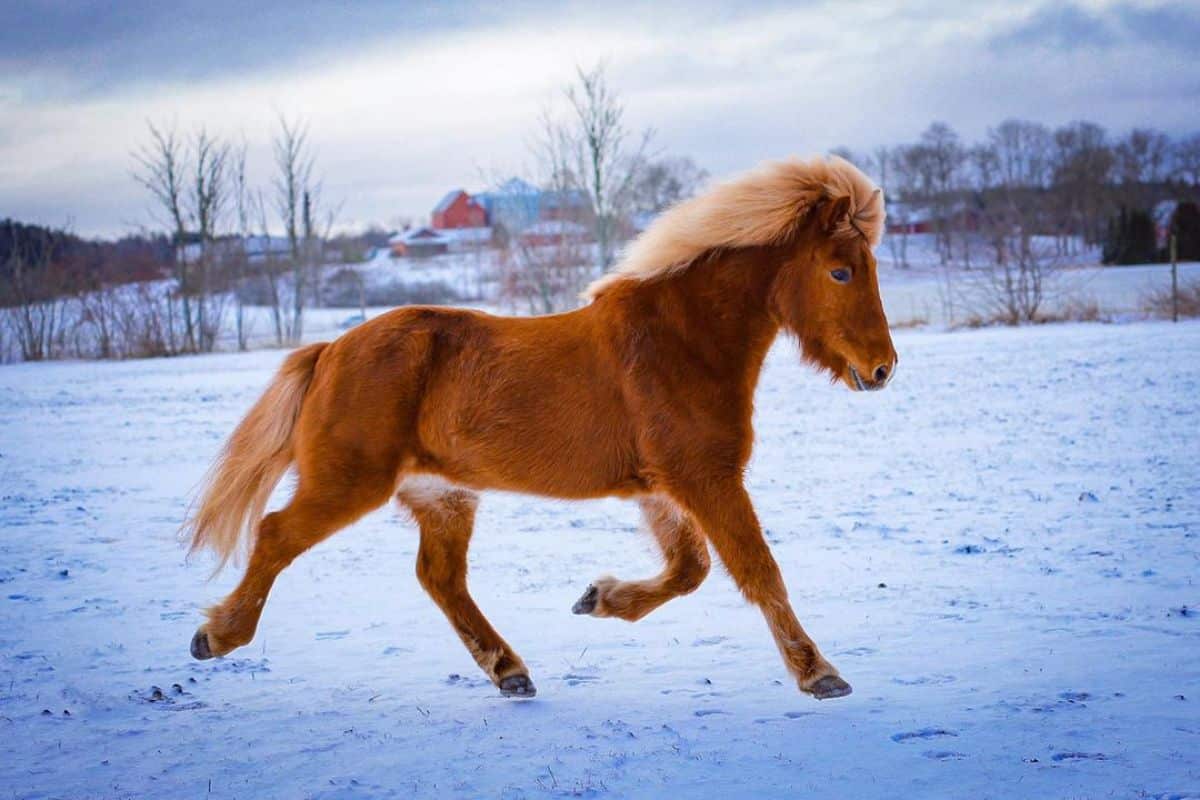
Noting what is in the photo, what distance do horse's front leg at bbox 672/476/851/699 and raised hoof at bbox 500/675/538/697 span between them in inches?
35.5

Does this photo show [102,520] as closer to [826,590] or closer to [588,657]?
[588,657]

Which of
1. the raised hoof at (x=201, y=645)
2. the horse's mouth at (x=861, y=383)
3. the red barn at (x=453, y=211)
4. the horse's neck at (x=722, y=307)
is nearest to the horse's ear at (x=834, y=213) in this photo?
the horse's neck at (x=722, y=307)

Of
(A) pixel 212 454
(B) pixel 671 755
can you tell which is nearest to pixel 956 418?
(A) pixel 212 454

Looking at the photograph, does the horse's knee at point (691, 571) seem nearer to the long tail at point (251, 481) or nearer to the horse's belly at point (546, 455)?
the horse's belly at point (546, 455)

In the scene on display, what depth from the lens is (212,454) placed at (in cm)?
Result: 1112

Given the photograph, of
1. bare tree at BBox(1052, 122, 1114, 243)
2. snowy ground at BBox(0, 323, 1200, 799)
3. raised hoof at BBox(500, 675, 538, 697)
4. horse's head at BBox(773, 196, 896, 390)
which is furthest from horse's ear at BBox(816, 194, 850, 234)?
bare tree at BBox(1052, 122, 1114, 243)

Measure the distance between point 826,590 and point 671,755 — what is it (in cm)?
219

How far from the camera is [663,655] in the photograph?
441 cm

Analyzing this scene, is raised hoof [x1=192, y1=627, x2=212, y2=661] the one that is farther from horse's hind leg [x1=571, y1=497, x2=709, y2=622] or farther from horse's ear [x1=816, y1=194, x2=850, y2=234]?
horse's ear [x1=816, y1=194, x2=850, y2=234]

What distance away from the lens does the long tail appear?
415 cm

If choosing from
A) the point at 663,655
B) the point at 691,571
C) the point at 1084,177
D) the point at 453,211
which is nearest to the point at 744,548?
the point at 691,571

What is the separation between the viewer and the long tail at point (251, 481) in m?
4.15

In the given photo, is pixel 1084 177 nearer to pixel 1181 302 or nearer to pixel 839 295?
pixel 1181 302

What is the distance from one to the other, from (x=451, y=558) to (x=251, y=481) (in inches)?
33.8
